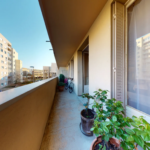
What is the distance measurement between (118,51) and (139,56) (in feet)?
0.99

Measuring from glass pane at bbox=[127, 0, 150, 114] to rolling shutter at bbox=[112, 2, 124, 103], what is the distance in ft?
0.34

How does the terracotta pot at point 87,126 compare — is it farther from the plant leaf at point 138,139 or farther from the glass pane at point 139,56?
the plant leaf at point 138,139

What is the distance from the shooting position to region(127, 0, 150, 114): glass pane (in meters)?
0.90

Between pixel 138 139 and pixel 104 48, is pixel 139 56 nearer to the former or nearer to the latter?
pixel 104 48

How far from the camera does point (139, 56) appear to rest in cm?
100

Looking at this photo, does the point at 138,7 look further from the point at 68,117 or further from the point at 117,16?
the point at 68,117

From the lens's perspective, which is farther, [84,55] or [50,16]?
[84,55]

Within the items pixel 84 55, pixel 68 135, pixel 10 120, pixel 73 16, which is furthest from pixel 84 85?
pixel 10 120

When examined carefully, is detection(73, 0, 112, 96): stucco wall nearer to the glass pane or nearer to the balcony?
the glass pane

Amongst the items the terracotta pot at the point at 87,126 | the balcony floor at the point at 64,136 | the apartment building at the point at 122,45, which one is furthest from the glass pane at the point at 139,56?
the balcony floor at the point at 64,136

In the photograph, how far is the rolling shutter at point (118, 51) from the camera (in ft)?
3.81

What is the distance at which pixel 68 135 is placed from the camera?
1.35 metres

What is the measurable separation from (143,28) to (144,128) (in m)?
1.24

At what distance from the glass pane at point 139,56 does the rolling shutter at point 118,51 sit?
0.10m
